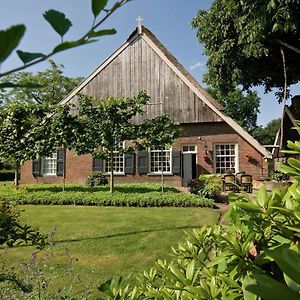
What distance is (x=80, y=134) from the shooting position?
57.0 ft

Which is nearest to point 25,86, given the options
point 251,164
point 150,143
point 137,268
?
point 137,268

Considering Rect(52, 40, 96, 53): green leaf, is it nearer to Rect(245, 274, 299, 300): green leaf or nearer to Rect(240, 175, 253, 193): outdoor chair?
Rect(245, 274, 299, 300): green leaf

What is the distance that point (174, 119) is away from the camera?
20.8 meters

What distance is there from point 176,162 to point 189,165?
2.65 ft

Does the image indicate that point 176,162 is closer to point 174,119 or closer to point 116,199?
point 174,119

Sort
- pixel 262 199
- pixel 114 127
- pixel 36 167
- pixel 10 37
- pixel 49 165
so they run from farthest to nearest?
pixel 49 165 → pixel 36 167 → pixel 114 127 → pixel 262 199 → pixel 10 37

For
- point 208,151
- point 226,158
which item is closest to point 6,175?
point 208,151

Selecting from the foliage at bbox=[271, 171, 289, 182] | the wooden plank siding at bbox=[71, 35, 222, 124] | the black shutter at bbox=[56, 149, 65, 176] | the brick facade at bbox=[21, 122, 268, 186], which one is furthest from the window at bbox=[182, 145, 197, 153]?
the black shutter at bbox=[56, 149, 65, 176]

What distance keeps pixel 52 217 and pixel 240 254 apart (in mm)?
10477

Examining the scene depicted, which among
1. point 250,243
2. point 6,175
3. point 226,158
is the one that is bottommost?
point 6,175

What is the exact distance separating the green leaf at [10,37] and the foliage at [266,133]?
61.4 m

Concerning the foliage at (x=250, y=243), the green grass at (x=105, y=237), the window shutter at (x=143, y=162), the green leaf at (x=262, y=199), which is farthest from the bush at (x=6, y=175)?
the green leaf at (x=262, y=199)

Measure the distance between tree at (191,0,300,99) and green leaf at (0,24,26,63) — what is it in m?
11.0

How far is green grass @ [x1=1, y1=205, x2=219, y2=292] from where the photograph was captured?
6035 mm
